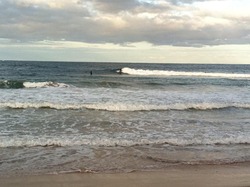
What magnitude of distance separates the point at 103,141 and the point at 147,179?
3476 millimetres

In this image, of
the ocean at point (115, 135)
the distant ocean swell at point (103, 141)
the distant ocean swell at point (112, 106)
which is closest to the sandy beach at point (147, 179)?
the ocean at point (115, 135)

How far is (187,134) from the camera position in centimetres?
1152

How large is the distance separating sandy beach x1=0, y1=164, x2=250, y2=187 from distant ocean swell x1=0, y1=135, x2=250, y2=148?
8.65ft

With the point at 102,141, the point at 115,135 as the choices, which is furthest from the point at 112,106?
the point at 102,141

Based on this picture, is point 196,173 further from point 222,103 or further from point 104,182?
point 222,103

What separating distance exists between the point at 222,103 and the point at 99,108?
266 inches

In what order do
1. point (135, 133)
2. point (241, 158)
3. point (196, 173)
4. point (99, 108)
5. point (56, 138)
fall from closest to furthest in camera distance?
point (196, 173), point (241, 158), point (56, 138), point (135, 133), point (99, 108)

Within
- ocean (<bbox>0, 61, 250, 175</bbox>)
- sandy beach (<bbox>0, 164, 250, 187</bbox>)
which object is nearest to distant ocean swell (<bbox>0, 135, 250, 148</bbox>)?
ocean (<bbox>0, 61, 250, 175</bbox>)

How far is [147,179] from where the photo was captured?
684 cm

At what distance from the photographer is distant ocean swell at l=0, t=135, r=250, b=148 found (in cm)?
972

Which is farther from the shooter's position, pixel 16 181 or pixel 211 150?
pixel 211 150

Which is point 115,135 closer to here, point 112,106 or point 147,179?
point 147,179

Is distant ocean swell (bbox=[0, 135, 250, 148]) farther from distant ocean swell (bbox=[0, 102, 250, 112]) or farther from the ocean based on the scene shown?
distant ocean swell (bbox=[0, 102, 250, 112])

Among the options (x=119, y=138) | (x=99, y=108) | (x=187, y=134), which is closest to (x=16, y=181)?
(x=119, y=138)
